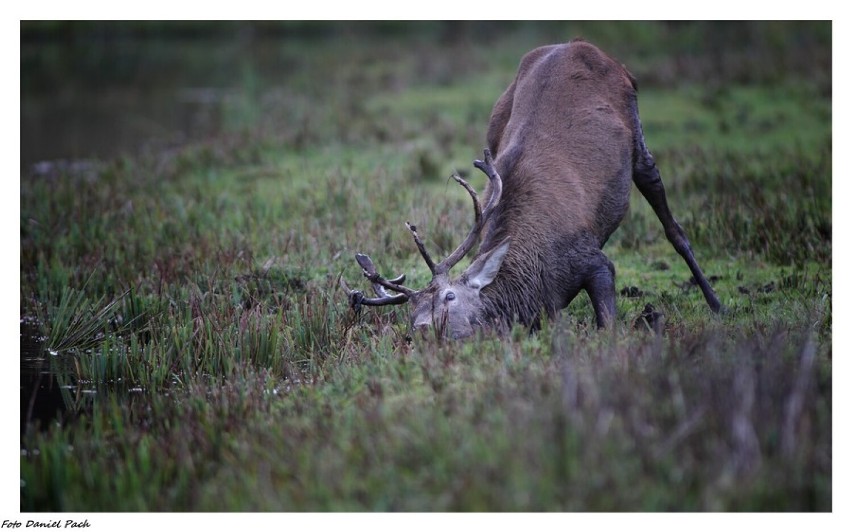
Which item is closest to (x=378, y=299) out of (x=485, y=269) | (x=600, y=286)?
(x=485, y=269)

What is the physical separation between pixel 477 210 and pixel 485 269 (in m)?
0.39

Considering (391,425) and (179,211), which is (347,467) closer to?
(391,425)

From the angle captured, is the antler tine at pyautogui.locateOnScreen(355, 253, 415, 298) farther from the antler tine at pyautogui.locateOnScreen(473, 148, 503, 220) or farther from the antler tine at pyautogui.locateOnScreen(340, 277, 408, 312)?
the antler tine at pyautogui.locateOnScreen(473, 148, 503, 220)

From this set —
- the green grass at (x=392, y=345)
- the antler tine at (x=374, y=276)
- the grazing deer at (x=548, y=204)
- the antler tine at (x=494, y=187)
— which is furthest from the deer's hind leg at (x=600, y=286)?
the antler tine at (x=374, y=276)

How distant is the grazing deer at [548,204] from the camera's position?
6.59m

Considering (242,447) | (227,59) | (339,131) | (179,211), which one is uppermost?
(227,59)

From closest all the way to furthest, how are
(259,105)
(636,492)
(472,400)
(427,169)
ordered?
(636,492)
(472,400)
(427,169)
(259,105)

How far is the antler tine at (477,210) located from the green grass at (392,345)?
587 millimetres

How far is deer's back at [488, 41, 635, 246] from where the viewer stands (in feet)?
23.5

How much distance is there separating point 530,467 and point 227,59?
25.0 m

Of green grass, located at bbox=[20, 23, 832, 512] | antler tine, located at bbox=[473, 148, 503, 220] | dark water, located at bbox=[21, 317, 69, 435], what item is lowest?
dark water, located at bbox=[21, 317, 69, 435]

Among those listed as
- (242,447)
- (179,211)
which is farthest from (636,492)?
(179,211)

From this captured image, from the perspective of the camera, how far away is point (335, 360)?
6.88 meters

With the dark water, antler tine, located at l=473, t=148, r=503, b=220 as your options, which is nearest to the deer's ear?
antler tine, located at l=473, t=148, r=503, b=220
